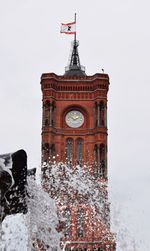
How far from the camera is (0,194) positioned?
7.30 m

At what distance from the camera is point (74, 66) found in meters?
51.1

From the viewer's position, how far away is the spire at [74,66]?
162ft

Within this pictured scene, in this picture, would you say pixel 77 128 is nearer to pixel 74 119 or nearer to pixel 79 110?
pixel 74 119

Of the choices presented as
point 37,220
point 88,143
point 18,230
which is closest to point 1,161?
point 18,230

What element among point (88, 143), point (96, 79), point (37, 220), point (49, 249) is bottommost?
point (49, 249)

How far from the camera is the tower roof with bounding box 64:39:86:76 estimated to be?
49.4m

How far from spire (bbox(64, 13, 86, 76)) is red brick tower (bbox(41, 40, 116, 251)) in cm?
368

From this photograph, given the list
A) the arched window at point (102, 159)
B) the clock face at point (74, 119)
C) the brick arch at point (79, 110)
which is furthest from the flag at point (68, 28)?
the arched window at point (102, 159)

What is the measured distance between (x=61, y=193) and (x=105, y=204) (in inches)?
186

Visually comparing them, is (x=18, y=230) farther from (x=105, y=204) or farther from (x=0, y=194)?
(x=105, y=204)

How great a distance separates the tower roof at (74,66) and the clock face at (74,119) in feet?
20.2

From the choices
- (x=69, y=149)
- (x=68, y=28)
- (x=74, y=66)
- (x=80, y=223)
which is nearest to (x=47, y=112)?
(x=69, y=149)

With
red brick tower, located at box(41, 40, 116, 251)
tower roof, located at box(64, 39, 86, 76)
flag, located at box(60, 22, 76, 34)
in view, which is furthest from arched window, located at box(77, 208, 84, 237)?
flag, located at box(60, 22, 76, 34)

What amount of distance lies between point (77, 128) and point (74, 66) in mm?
10194
